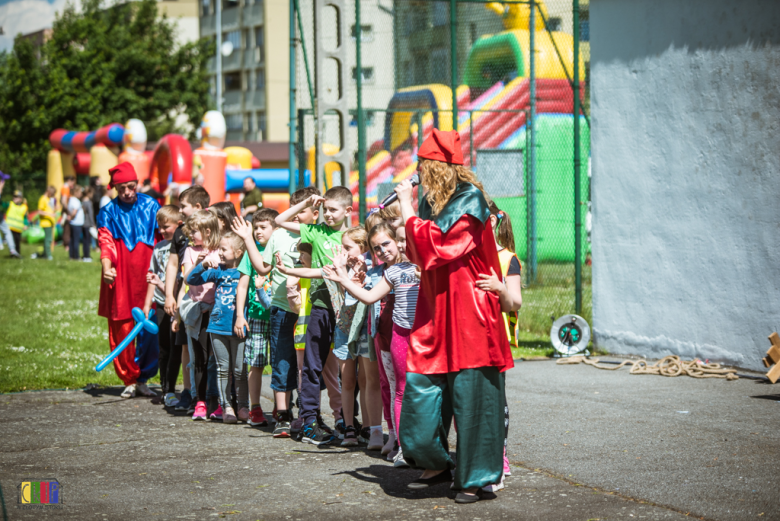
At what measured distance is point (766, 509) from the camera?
4164 mm

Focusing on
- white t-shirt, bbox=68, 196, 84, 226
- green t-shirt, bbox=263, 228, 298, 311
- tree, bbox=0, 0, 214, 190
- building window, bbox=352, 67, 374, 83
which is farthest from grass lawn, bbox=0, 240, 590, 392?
tree, bbox=0, 0, 214, 190

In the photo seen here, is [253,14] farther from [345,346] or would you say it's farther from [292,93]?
[345,346]

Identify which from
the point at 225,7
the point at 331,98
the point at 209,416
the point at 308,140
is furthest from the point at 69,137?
the point at 225,7

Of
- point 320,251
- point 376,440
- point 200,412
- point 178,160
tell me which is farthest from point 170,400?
point 178,160

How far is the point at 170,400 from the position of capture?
7.20 m

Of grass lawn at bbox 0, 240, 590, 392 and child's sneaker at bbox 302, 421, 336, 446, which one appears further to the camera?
grass lawn at bbox 0, 240, 590, 392

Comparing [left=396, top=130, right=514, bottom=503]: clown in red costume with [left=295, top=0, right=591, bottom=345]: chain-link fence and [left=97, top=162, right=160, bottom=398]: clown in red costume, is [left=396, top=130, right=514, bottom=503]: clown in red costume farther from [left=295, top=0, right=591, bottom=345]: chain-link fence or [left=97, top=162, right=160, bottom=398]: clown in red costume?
[left=295, top=0, right=591, bottom=345]: chain-link fence

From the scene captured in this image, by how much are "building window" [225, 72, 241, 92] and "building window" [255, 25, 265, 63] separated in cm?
303

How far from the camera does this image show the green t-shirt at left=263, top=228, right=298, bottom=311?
6211 millimetres

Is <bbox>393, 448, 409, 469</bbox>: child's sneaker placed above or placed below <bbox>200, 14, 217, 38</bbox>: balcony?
below

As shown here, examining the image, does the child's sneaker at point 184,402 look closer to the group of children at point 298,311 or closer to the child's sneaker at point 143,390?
the group of children at point 298,311

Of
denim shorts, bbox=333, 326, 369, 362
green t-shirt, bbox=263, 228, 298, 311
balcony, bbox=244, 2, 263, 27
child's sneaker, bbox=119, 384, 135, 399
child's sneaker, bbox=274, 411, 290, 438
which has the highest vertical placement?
balcony, bbox=244, 2, 263, 27

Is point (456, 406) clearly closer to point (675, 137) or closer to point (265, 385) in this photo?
point (265, 385)

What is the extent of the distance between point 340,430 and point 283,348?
0.74m
